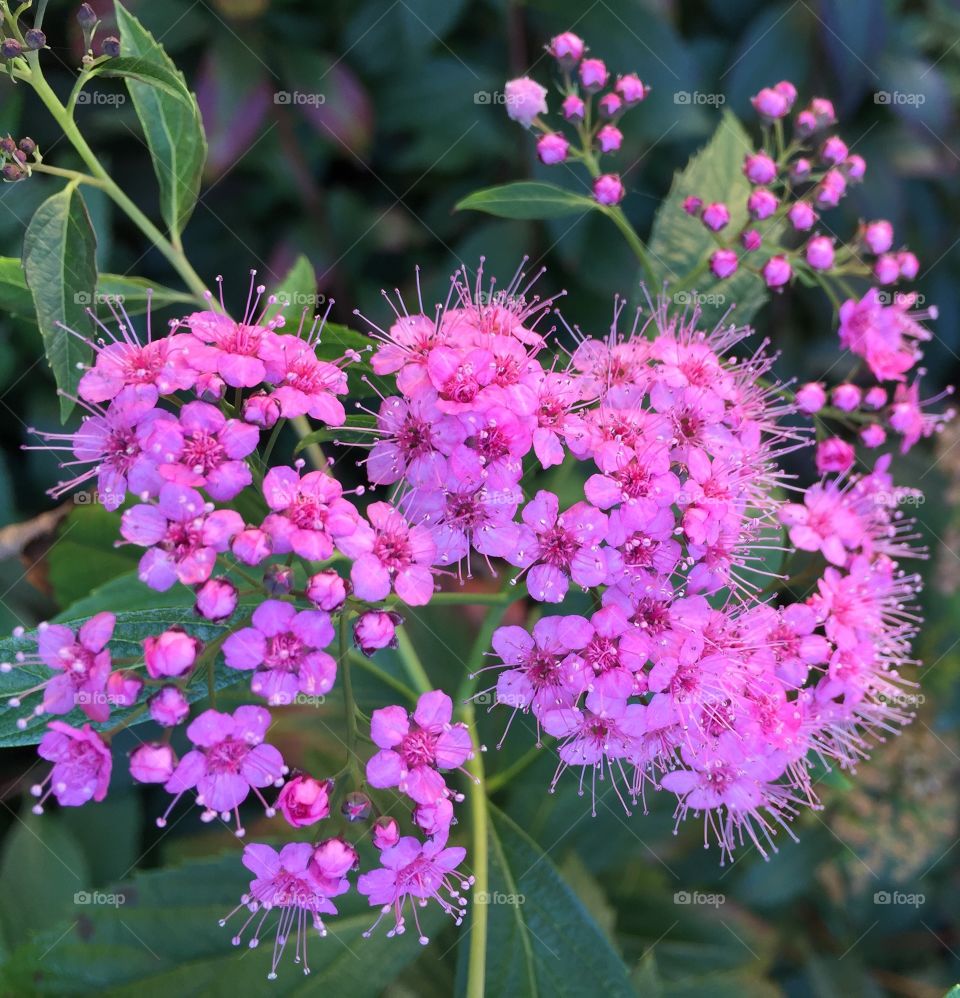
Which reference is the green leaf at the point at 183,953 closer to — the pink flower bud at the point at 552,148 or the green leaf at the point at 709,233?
the green leaf at the point at 709,233

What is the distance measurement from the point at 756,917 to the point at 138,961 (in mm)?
1815

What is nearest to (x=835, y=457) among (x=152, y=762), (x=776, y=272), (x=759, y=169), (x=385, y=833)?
(x=776, y=272)

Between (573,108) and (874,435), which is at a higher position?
(573,108)

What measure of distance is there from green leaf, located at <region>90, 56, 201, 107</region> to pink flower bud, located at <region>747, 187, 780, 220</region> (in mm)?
1088

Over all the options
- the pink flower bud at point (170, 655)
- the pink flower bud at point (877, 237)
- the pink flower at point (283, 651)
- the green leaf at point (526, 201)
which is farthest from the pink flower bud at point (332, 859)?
the pink flower bud at point (877, 237)

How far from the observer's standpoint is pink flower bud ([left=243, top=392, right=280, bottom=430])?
4.69 feet

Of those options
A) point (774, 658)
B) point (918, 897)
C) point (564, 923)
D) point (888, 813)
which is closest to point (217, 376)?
point (774, 658)

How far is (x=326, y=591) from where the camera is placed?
53.4 inches

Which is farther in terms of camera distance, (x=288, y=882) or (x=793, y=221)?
(x=793, y=221)

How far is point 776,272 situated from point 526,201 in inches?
20.8

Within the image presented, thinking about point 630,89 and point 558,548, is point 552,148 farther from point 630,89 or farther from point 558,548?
point 558,548

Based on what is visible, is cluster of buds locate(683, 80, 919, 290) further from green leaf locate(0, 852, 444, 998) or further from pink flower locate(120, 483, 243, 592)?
green leaf locate(0, 852, 444, 998)

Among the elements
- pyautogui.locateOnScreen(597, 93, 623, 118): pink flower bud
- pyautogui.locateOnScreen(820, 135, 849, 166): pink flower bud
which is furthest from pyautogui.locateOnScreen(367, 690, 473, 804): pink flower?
pyautogui.locateOnScreen(820, 135, 849, 166): pink flower bud

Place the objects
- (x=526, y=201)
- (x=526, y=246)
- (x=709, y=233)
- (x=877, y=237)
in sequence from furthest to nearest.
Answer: (x=526, y=246), (x=709, y=233), (x=877, y=237), (x=526, y=201)
